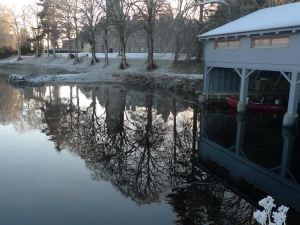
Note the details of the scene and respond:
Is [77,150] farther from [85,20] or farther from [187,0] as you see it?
[85,20]

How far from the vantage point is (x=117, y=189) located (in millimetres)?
11680

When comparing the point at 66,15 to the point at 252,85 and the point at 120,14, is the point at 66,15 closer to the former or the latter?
the point at 120,14

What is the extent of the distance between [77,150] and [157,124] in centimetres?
687

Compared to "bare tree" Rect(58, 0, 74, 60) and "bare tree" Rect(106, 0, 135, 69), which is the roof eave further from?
"bare tree" Rect(58, 0, 74, 60)

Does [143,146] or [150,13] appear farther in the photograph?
[150,13]

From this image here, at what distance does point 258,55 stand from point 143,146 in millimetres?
10024

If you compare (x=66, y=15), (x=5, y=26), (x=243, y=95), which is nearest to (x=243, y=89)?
(x=243, y=95)

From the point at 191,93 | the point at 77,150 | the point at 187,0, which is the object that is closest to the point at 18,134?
the point at 77,150

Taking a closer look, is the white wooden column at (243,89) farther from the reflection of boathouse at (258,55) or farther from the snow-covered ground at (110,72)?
the snow-covered ground at (110,72)

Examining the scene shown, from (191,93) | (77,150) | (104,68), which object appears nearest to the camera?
(77,150)

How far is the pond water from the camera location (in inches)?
396

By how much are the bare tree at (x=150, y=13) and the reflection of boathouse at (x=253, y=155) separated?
77.7 feet

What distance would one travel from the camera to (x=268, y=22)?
69.6 ft

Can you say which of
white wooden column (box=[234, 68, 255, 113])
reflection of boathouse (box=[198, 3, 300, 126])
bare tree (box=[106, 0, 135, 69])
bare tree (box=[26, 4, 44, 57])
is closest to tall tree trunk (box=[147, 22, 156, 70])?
bare tree (box=[106, 0, 135, 69])
